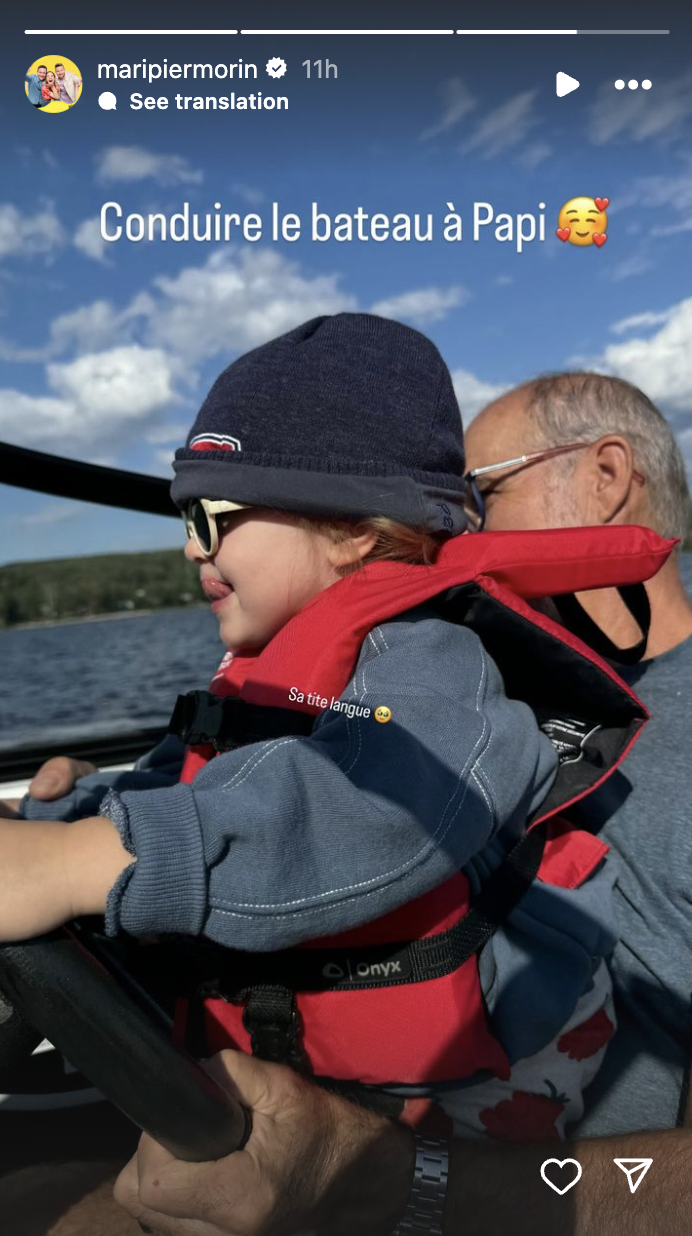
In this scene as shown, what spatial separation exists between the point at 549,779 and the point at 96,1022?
2.36 ft

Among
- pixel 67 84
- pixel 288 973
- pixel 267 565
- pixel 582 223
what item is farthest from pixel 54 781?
pixel 582 223

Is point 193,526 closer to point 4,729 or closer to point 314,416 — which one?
point 314,416

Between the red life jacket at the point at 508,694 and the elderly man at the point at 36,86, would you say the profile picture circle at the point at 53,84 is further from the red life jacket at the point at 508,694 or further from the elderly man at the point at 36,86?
the red life jacket at the point at 508,694

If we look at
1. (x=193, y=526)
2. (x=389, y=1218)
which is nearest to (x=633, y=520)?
(x=193, y=526)

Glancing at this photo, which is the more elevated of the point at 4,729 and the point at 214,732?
the point at 214,732

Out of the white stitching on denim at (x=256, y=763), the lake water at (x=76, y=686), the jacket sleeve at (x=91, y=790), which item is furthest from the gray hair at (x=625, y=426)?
the white stitching on denim at (x=256, y=763)

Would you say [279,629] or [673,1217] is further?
[279,629]

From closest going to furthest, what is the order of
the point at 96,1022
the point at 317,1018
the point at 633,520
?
the point at 96,1022
the point at 317,1018
the point at 633,520

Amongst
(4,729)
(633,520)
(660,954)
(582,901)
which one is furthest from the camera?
(4,729)

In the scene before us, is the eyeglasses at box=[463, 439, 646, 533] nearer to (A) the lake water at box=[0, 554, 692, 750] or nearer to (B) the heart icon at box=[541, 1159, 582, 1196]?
(A) the lake water at box=[0, 554, 692, 750]

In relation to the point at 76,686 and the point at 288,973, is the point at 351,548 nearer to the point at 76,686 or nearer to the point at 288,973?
the point at 288,973

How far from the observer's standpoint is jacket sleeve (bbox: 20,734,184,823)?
1.64 m

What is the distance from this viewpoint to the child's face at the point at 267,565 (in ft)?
5.07

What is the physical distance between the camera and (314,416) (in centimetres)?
156
